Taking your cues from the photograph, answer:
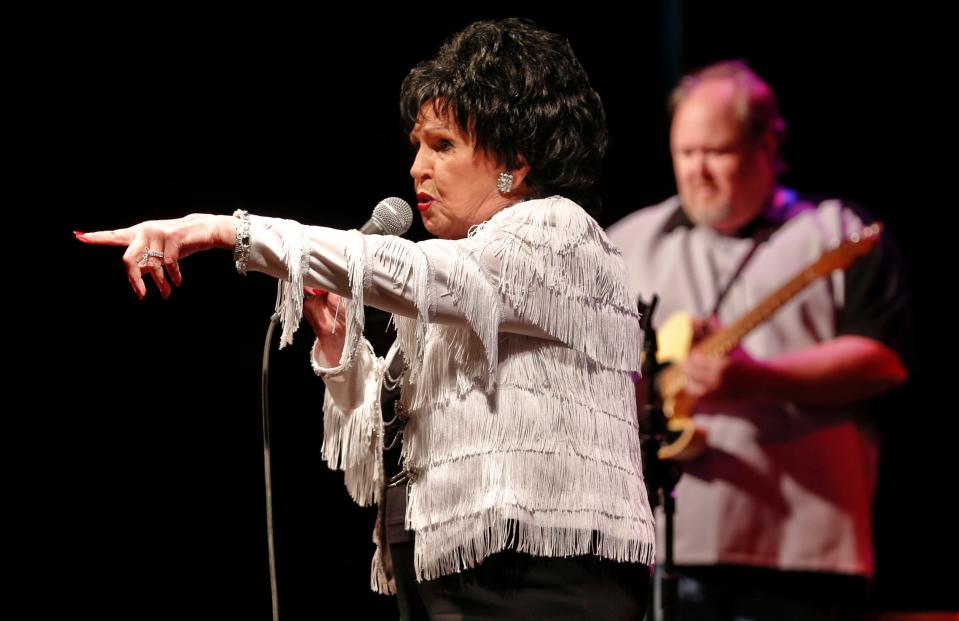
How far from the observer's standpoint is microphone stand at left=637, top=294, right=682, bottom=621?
220cm

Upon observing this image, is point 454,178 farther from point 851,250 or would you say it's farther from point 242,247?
point 851,250

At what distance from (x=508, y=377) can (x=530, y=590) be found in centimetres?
27

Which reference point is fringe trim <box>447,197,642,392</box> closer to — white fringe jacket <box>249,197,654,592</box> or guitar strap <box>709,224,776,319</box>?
white fringe jacket <box>249,197,654,592</box>

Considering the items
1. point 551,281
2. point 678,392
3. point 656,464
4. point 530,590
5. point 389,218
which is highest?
point 389,218

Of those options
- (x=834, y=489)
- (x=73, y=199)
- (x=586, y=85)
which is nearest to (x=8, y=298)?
(x=73, y=199)

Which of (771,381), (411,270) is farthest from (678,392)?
(411,270)

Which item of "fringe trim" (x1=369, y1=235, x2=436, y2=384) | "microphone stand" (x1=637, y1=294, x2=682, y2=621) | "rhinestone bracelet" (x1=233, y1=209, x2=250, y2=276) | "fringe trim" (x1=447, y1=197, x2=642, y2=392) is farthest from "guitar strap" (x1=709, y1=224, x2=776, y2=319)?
"rhinestone bracelet" (x1=233, y1=209, x2=250, y2=276)

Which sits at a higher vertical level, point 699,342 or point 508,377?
point 699,342

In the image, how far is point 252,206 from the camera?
292 cm

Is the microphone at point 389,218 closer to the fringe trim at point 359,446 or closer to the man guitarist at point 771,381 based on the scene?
the fringe trim at point 359,446

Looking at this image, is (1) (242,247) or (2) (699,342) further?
(2) (699,342)

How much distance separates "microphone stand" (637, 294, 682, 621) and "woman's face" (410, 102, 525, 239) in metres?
0.72

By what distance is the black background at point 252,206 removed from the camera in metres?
2.73

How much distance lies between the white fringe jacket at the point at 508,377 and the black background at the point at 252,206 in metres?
1.37
